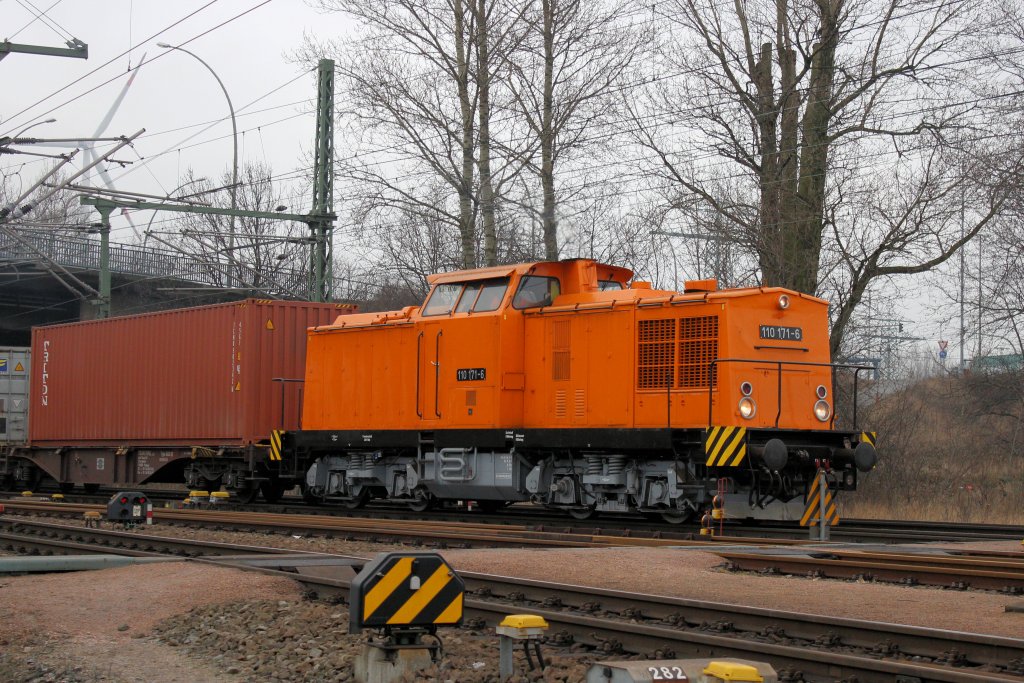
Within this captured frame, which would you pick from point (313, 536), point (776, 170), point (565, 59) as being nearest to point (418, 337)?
point (313, 536)

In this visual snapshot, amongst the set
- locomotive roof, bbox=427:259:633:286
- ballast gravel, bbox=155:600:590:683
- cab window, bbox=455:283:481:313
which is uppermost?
locomotive roof, bbox=427:259:633:286

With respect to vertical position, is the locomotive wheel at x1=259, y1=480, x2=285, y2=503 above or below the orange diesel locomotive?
below

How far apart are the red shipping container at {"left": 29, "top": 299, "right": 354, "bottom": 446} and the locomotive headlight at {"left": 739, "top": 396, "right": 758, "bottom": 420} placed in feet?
31.0

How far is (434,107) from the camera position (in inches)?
1057

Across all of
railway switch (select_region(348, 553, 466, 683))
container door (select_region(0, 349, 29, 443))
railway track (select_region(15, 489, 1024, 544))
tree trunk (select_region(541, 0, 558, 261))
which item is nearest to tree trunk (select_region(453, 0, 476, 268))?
tree trunk (select_region(541, 0, 558, 261))

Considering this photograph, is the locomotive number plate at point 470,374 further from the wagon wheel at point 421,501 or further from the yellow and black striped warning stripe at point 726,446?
the yellow and black striped warning stripe at point 726,446

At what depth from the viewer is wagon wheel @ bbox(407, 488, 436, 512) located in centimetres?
1827

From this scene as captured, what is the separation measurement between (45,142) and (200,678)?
59.8ft

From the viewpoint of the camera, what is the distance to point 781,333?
15016 mm

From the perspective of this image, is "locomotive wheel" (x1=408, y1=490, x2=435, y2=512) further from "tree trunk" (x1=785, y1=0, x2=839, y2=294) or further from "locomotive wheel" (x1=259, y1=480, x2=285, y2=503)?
"tree trunk" (x1=785, y1=0, x2=839, y2=294)

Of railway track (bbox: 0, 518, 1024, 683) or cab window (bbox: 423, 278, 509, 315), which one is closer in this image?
railway track (bbox: 0, 518, 1024, 683)

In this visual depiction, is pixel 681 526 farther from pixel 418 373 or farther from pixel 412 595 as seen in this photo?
pixel 412 595

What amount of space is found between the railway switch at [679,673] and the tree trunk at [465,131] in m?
21.7

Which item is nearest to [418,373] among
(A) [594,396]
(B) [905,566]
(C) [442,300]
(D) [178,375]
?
(C) [442,300]
